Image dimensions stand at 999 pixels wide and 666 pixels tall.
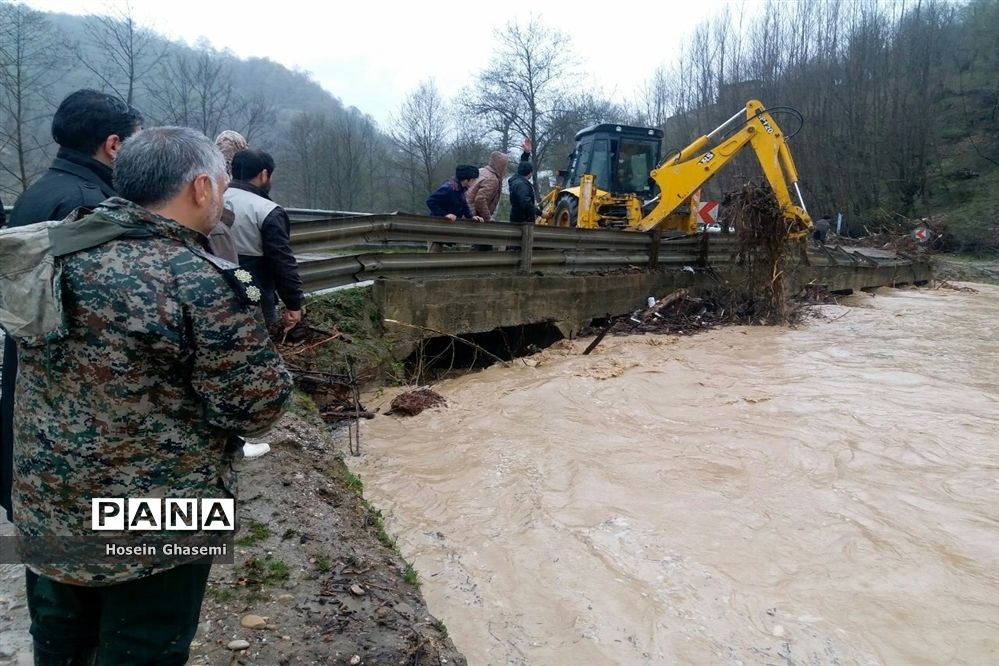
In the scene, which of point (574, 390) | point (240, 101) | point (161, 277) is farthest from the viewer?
point (240, 101)

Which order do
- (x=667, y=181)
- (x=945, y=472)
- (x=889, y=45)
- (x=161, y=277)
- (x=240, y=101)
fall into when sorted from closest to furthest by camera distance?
(x=161, y=277) < (x=945, y=472) < (x=667, y=181) < (x=240, y=101) < (x=889, y=45)

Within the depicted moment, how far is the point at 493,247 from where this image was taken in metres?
8.22

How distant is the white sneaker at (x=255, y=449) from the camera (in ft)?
10.9

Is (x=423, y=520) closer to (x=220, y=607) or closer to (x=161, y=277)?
(x=220, y=607)

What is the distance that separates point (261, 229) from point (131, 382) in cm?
243

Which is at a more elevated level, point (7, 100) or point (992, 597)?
point (7, 100)

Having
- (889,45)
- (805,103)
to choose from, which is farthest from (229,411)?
(889,45)

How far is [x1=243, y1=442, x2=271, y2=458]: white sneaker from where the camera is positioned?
3309 mm

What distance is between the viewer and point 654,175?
10.8 m

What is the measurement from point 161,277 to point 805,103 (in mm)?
35145

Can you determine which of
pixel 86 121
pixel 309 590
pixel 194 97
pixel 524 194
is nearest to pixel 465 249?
pixel 524 194

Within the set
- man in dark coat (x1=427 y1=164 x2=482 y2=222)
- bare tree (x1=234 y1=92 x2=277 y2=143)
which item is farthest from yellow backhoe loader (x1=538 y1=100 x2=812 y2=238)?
bare tree (x1=234 y1=92 x2=277 y2=143)

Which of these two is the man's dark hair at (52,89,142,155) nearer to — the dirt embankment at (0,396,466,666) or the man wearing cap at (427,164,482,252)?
the dirt embankment at (0,396,466,666)

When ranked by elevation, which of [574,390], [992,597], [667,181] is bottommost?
[992,597]
